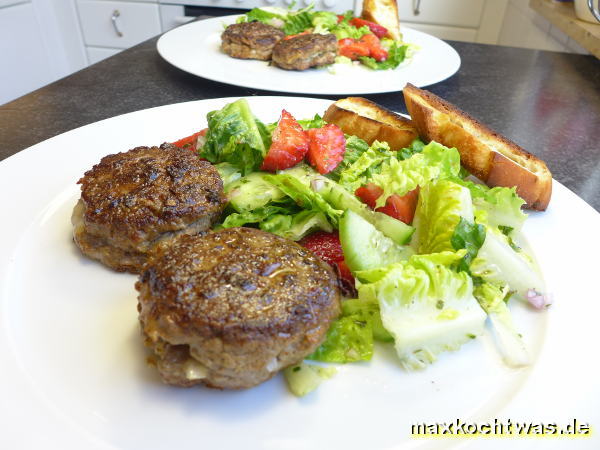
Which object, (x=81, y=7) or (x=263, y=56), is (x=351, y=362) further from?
(x=81, y=7)

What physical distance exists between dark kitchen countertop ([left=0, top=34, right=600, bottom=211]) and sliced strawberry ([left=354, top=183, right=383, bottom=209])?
51.9 inches

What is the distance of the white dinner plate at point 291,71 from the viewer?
3.20 m

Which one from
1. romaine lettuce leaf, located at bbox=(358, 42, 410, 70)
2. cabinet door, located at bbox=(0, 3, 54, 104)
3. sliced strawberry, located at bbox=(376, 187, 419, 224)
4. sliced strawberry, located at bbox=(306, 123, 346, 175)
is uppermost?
sliced strawberry, located at bbox=(306, 123, 346, 175)

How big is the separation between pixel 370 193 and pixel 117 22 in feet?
19.9

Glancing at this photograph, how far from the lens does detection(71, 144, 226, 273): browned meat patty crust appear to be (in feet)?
5.48

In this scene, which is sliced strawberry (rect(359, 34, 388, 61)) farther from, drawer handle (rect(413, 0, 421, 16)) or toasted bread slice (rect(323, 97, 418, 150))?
drawer handle (rect(413, 0, 421, 16))

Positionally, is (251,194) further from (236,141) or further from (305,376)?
(305,376)

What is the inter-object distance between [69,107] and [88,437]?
2609 mm

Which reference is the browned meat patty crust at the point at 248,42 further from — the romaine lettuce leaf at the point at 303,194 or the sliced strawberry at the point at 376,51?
the romaine lettuce leaf at the point at 303,194

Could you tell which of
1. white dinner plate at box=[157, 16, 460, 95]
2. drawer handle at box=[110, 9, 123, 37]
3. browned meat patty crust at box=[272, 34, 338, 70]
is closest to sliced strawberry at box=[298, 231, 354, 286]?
white dinner plate at box=[157, 16, 460, 95]

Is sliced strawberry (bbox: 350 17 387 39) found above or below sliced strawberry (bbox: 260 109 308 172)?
below

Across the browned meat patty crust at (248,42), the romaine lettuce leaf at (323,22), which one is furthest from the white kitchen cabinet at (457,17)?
the browned meat patty crust at (248,42)

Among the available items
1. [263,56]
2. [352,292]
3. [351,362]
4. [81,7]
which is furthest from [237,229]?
[81,7]

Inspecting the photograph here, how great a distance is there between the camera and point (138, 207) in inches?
66.7
